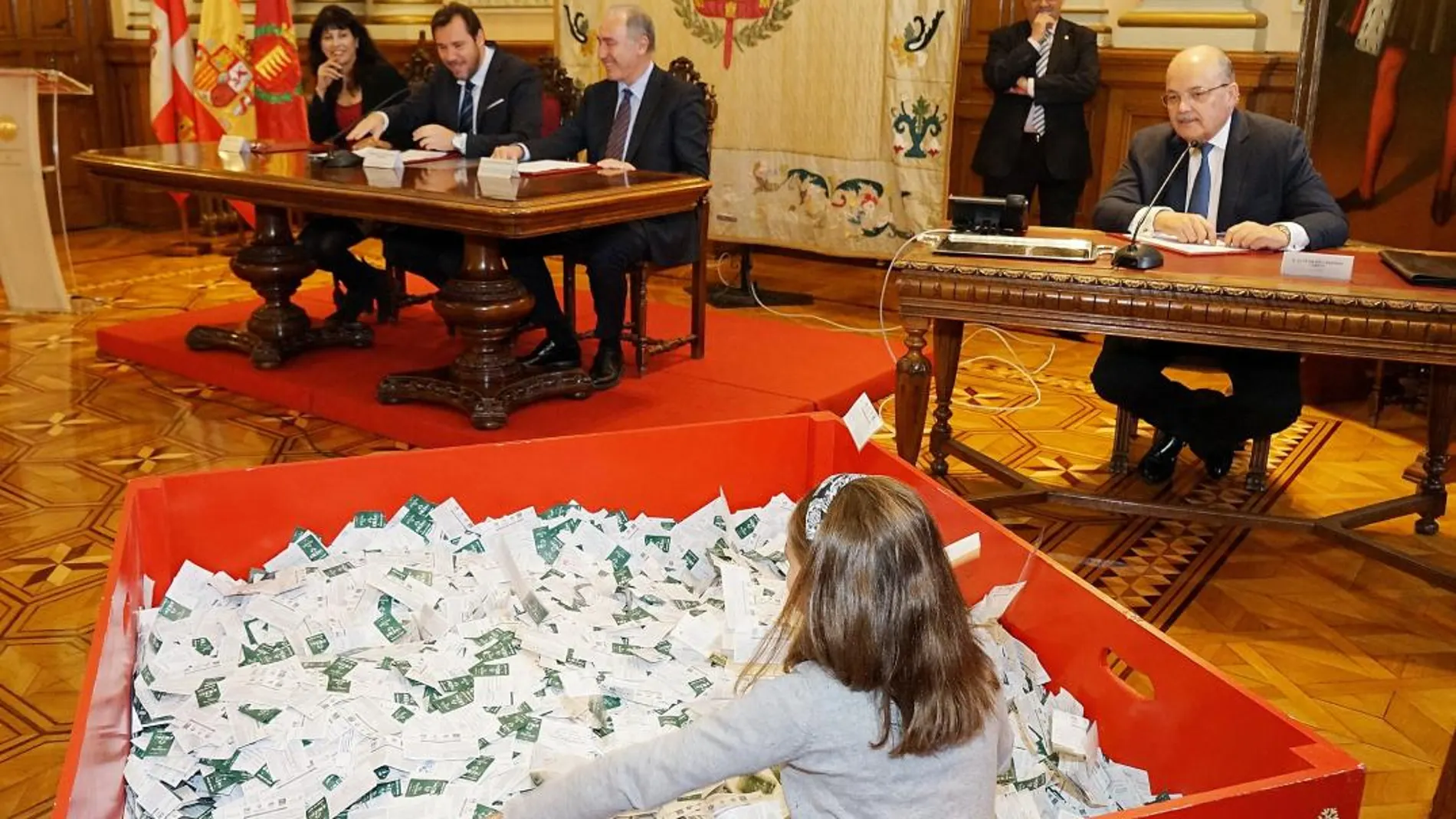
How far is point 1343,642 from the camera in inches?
105

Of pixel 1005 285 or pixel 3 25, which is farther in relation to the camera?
pixel 3 25

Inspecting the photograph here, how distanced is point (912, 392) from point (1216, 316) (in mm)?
708

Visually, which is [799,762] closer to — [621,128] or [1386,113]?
[621,128]

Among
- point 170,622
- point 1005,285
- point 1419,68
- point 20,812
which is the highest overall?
point 1419,68

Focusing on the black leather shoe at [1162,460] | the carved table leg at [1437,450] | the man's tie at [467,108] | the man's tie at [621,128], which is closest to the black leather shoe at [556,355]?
the man's tie at [621,128]

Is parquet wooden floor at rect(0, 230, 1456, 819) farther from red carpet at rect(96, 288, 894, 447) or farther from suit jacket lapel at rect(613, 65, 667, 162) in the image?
suit jacket lapel at rect(613, 65, 667, 162)

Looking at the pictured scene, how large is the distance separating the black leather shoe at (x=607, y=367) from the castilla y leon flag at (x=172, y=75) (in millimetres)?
3857

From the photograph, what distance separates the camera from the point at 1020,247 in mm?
3008

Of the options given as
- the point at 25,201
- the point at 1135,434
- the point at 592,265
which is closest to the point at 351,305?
the point at 592,265

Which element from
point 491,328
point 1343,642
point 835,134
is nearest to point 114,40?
point 835,134

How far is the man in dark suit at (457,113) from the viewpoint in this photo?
4.45 metres

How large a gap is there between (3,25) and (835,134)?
4685 mm

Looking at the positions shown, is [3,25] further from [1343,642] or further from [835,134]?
[1343,642]

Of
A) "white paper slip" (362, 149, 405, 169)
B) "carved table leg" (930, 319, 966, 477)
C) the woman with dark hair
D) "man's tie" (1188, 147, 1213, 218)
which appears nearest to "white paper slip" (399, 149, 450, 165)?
"white paper slip" (362, 149, 405, 169)
